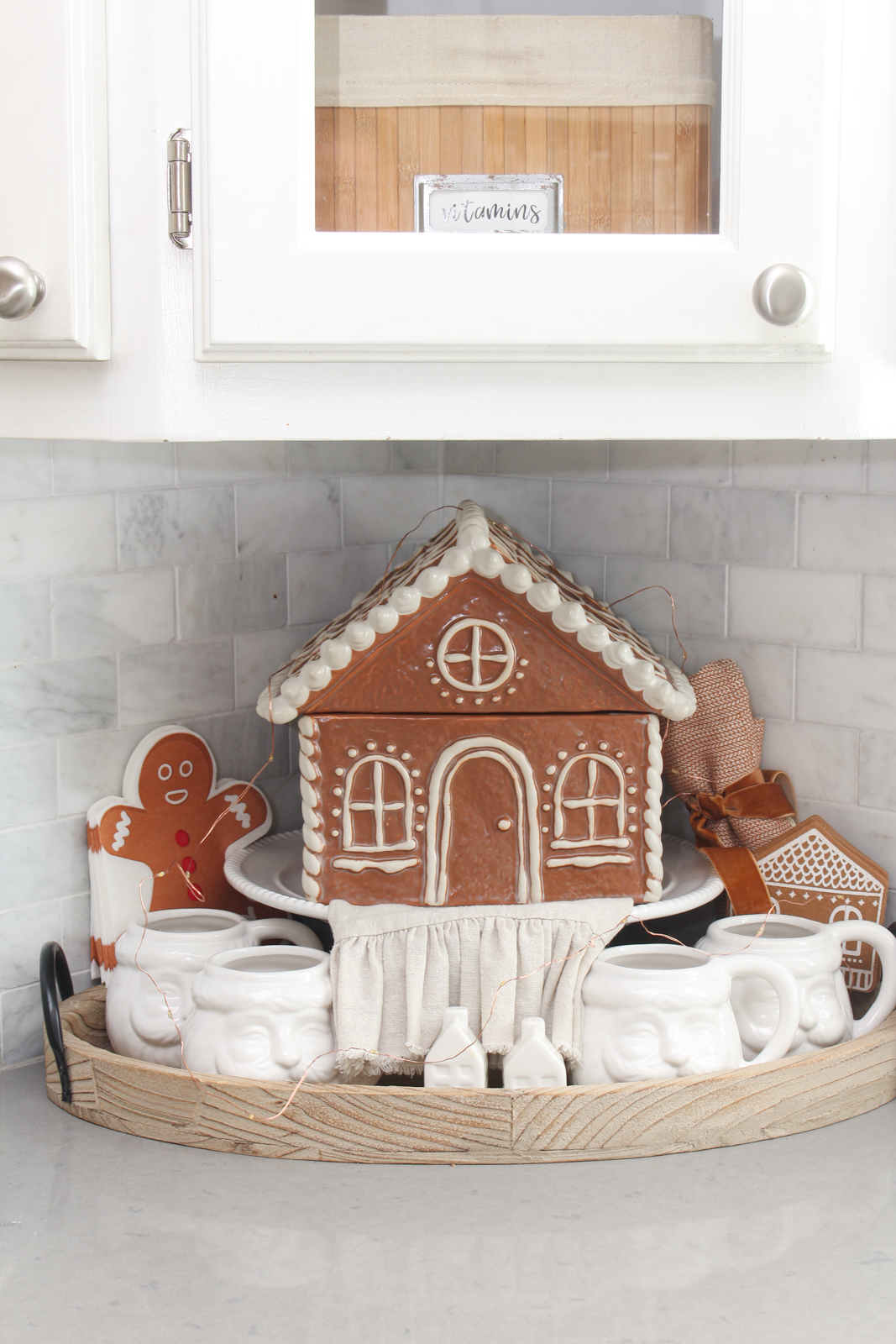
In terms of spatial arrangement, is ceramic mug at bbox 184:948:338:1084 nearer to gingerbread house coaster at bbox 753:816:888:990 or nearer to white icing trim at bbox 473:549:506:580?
white icing trim at bbox 473:549:506:580

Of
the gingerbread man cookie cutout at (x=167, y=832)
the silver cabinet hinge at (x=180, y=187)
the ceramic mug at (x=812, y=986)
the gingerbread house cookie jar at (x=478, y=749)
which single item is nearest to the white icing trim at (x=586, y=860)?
the gingerbread house cookie jar at (x=478, y=749)

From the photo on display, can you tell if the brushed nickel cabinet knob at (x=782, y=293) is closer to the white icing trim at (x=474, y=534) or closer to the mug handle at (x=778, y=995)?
the white icing trim at (x=474, y=534)

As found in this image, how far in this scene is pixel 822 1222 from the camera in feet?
3.09

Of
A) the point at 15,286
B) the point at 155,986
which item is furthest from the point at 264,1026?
the point at 15,286

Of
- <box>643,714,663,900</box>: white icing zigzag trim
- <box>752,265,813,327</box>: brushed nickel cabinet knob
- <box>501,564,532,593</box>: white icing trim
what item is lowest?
<box>643,714,663,900</box>: white icing zigzag trim

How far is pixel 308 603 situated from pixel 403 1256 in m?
0.71

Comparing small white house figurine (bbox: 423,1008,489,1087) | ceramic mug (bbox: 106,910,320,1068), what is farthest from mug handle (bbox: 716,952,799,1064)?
ceramic mug (bbox: 106,910,320,1068)

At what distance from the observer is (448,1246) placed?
92 cm

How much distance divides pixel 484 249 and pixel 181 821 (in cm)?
71

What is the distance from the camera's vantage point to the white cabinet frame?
2.48 feet

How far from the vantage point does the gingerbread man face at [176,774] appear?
1.27 meters

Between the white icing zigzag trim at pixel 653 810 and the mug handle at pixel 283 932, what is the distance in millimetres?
298

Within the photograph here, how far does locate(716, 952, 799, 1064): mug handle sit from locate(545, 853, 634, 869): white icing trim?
119mm

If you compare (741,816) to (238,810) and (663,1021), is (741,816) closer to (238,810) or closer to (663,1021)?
(663,1021)
